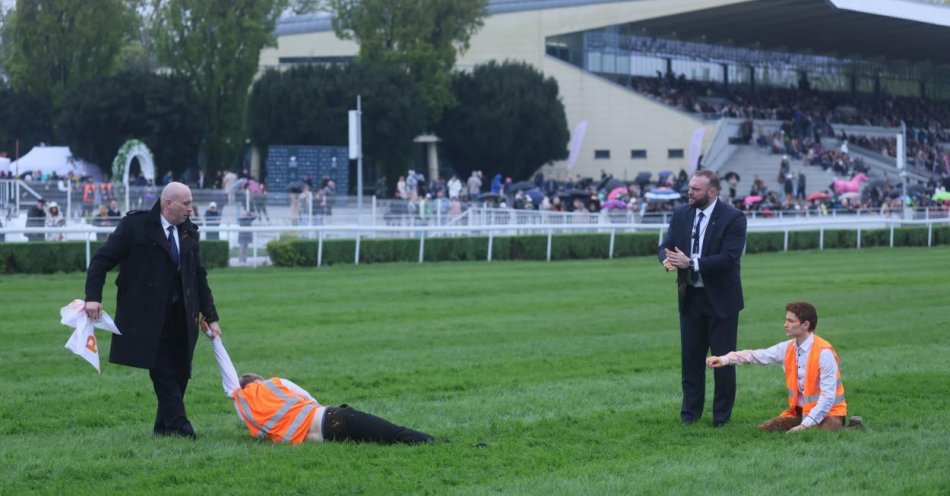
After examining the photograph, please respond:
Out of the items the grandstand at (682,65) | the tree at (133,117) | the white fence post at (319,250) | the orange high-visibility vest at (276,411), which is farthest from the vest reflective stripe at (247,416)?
the grandstand at (682,65)

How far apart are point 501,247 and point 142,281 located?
65.9ft

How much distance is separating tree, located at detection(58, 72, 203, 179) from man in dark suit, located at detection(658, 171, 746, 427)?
39274mm

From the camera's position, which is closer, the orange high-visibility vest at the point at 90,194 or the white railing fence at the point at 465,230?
the white railing fence at the point at 465,230

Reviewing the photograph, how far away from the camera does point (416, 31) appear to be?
49000 millimetres

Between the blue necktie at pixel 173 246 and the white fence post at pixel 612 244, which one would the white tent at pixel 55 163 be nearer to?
the white fence post at pixel 612 244

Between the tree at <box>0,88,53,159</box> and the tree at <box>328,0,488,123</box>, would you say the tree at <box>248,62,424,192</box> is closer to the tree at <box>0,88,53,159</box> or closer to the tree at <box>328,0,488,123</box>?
the tree at <box>328,0,488,123</box>

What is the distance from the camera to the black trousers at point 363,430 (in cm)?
730

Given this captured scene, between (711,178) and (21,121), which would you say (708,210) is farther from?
→ (21,121)

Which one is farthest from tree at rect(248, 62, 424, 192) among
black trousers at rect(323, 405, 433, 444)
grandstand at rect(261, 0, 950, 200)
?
black trousers at rect(323, 405, 433, 444)

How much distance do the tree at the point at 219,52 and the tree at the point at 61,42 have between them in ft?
7.72

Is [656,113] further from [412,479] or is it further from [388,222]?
[412,479]

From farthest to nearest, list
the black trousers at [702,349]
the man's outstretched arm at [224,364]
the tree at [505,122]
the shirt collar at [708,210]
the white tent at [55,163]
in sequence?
the tree at [505,122] < the white tent at [55,163] < the shirt collar at [708,210] < the black trousers at [702,349] < the man's outstretched arm at [224,364]

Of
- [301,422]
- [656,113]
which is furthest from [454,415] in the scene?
[656,113]

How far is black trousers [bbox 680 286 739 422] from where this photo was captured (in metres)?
7.87
